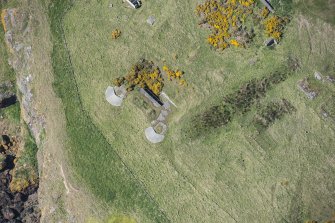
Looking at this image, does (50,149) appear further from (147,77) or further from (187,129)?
(187,129)

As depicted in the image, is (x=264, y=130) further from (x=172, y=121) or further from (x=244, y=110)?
(x=172, y=121)

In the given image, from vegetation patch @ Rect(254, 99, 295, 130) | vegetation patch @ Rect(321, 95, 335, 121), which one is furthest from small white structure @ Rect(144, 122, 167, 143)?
vegetation patch @ Rect(321, 95, 335, 121)

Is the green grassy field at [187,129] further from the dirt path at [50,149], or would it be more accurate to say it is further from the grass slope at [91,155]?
the dirt path at [50,149]

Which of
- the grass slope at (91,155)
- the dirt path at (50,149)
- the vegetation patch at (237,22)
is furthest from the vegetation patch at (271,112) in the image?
the dirt path at (50,149)

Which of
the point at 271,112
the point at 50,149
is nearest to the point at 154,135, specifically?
the point at 271,112

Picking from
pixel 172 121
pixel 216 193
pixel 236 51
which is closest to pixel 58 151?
pixel 172 121

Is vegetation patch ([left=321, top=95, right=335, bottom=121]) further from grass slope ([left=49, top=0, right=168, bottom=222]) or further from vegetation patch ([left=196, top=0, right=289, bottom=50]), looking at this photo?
grass slope ([left=49, top=0, right=168, bottom=222])
